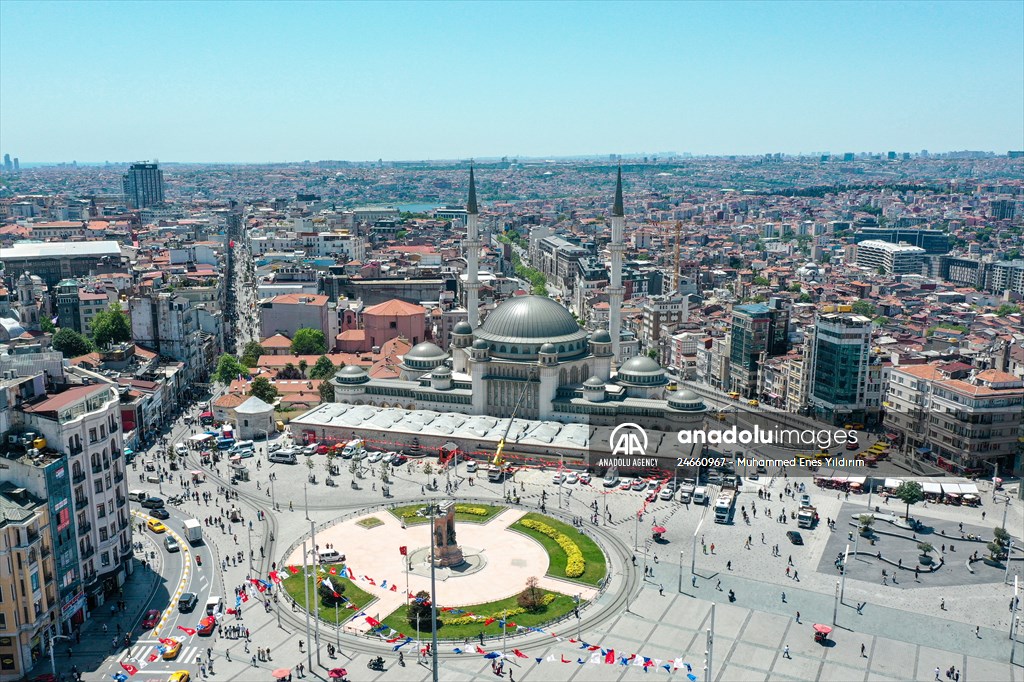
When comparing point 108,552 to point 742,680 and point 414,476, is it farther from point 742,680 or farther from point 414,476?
point 742,680

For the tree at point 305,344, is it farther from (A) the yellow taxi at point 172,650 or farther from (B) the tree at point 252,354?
(A) the yellow taxi at point 172,650

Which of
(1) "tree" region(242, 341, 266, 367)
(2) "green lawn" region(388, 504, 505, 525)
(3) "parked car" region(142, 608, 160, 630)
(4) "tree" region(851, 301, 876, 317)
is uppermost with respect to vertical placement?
(4) "tree" region(851, 301, 876, 317)

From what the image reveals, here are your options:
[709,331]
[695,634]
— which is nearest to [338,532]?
[695,634]

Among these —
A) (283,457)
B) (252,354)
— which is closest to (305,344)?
(252,354)

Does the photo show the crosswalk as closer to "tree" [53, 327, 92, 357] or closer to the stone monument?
the stone monument

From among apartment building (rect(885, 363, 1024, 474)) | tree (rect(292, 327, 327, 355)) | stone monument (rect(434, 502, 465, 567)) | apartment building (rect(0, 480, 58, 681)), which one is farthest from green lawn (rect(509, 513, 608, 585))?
tree (rect(292, 327, 327, 355))

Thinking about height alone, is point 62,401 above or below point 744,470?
above
